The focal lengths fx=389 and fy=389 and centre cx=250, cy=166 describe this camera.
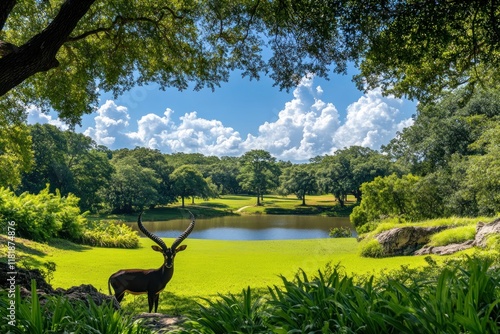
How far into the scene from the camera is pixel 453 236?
390 inches

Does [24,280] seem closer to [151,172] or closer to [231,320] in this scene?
[231,320]

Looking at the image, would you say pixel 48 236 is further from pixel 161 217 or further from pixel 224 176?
pixel 224 176

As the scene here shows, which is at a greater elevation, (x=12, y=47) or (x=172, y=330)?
(x=12, y=47)

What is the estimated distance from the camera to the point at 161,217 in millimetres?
19047

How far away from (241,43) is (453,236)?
7.16 meters

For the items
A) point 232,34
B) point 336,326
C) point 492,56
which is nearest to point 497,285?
point 336,326

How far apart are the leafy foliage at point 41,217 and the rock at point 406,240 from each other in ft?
32.6

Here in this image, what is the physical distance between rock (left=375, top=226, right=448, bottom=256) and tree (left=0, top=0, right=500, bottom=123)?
4169 mm

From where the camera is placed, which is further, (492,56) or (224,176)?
(224,176)

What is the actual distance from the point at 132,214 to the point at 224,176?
6065 millimetres

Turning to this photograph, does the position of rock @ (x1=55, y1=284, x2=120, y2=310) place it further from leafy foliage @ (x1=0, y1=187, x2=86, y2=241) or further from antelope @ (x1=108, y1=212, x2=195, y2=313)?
leafy foliage @ (x1=0, y1=187, x2=86, y2=241)

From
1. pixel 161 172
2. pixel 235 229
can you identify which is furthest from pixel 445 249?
pixel 161 172

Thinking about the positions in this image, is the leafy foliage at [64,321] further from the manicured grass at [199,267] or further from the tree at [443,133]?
the tree at [443,133]

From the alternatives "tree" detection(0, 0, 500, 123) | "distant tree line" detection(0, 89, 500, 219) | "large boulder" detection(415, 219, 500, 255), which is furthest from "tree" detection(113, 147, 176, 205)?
"large boulder" detection(415, 219, 500, 255)
